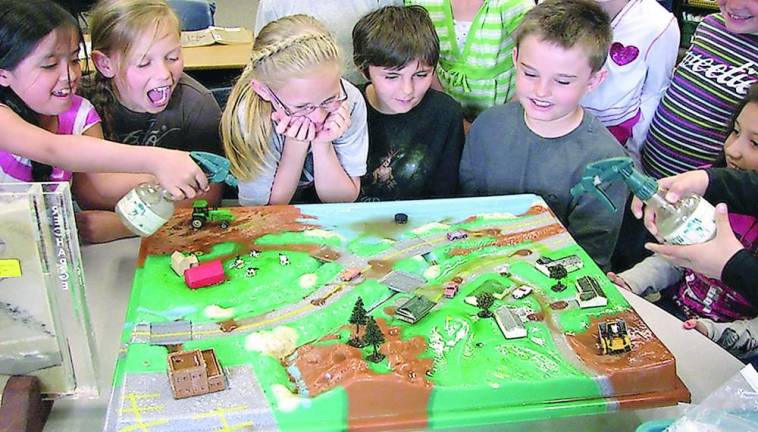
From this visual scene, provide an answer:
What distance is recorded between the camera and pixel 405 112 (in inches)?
59.9

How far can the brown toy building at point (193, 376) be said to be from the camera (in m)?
0.80

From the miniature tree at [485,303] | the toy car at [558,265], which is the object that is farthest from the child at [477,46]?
the miniature tree at [485,303]

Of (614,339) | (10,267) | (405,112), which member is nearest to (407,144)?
(405,112)

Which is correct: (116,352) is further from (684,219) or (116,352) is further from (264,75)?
(684,219)

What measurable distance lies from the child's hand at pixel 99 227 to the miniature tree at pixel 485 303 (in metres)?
0.65

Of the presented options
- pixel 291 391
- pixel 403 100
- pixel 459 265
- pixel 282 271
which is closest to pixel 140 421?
pixel 291 391

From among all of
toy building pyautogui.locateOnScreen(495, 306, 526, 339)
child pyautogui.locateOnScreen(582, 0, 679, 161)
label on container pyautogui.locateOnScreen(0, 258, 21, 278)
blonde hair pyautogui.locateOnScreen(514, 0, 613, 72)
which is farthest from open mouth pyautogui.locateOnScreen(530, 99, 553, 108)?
label on container pyautogui.locateOnScreen(0, 258, 21, 278)

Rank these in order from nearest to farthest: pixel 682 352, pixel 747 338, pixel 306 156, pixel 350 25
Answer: pixel 682 352
pixel 747 338
pixel 306 156
pixel 350 25

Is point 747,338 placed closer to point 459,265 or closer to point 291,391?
point 459,265

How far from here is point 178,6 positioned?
2.76 metres

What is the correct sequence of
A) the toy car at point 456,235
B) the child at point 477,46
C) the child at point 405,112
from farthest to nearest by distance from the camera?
the child at point 477,46, the child at point 405,112, the toy car at point 456,235

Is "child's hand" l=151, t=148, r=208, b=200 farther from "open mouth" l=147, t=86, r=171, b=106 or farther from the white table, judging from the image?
"open mouth" l=147, t=86, r=171, b=106

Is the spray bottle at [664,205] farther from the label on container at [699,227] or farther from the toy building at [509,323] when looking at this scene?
the toy building at [509,323]

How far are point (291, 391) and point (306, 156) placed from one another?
2.18 ft
